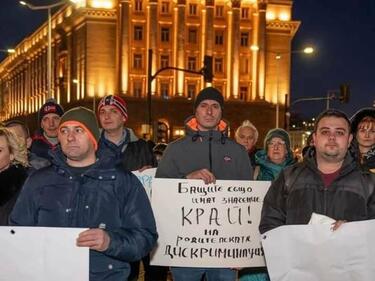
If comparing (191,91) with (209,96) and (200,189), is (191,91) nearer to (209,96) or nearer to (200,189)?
(209,96)

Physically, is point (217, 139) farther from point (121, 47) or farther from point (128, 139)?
point (121, 47)

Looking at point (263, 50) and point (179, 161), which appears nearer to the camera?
point (179, 161)

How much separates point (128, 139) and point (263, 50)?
223 ft

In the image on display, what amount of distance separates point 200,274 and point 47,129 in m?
2.80

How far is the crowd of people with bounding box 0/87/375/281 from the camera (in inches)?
157

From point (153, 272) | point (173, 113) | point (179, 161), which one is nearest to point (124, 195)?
point (179, 161)

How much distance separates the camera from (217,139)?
5934 millimetres

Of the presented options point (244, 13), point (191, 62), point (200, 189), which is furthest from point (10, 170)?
point (244, 13)

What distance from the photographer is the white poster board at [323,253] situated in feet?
14.1

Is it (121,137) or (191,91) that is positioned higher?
(191,91)

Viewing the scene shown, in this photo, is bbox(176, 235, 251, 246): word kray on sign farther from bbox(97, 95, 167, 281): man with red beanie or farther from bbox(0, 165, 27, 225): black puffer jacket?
bbox(0, 165, 27, 225): black puffer jacket

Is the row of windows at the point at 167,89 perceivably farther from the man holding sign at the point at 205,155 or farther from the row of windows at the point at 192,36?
the man holding sign at the point at 205,155

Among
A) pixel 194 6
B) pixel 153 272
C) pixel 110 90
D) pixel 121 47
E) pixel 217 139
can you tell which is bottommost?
pixel 153 272

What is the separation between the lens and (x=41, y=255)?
3992 mm
